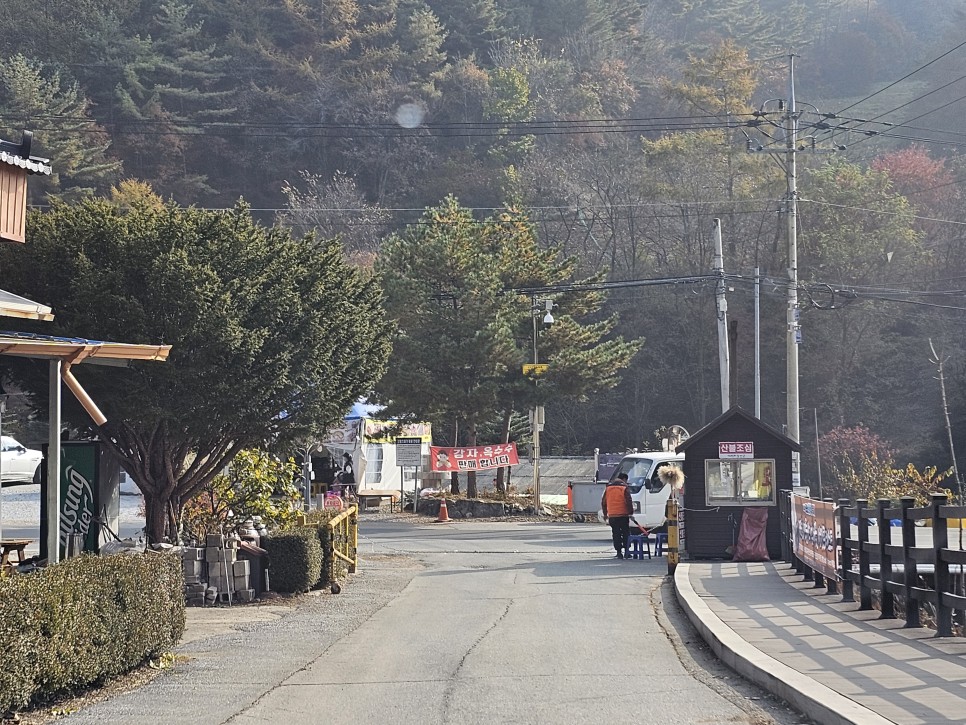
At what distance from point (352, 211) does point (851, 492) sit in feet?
124

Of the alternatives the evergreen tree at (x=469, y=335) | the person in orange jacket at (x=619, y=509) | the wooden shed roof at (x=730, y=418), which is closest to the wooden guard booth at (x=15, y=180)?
the person in orange jacket at (x=619, y=509)

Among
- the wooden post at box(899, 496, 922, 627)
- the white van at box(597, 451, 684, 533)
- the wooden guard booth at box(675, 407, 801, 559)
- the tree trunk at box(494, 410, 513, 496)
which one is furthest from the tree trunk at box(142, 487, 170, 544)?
the tree trunk at box(494, 410, 513, 496)

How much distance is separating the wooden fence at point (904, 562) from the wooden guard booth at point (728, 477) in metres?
5.49

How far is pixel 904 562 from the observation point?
12.7 m

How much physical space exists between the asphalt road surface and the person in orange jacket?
9.19 ft

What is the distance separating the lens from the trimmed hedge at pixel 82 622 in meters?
8.30

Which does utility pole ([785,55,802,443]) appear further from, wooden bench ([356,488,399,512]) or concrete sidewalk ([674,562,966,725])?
concrete sidewalk ([674,562,966,725])

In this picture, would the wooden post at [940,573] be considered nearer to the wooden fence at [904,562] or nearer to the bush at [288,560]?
the wooden fence at [904,562]

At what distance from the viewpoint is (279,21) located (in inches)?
2825

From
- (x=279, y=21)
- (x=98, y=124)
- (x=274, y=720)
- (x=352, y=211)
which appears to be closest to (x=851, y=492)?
(x=274, y=720)

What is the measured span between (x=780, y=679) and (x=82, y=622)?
5.37m

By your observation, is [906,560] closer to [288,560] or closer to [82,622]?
[82,622]

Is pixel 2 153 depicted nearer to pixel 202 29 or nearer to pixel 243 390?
pixel 243 390

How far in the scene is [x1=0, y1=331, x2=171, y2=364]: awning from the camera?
1127cm
